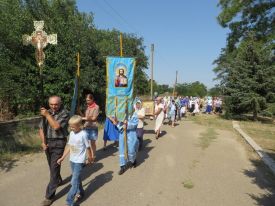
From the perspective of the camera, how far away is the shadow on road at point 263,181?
21.2 ft

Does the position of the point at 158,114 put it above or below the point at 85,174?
above

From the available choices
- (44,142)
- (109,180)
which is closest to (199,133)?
(109,180)

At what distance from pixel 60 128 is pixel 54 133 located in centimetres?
15

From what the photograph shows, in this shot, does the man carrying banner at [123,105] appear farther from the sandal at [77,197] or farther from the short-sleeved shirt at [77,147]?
the short-sleeved shirt at [77,147]

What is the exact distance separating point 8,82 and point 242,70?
16857 mm

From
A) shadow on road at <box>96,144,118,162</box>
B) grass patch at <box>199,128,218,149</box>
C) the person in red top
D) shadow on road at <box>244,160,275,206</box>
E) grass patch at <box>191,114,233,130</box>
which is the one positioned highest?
the person in red top

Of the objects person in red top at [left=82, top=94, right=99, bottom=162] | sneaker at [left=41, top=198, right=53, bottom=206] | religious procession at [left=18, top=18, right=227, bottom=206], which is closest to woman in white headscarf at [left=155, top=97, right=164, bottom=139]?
religious procession at [left=18, top=18, right=227, bottom=206]

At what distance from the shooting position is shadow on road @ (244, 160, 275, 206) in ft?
21.2

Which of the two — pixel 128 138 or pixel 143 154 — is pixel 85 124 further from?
pixel 143 154

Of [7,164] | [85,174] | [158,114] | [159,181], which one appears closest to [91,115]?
[85,174]

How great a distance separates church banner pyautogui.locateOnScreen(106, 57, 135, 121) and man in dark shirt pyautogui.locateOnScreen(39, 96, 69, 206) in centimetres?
326

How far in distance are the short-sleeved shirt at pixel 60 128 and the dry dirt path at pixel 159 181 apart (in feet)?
3.67

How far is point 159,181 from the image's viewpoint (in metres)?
7.38

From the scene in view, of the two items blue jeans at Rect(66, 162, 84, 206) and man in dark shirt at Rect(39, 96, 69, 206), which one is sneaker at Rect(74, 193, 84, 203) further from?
man in dark shirt at Rect(39, 96, 69, 206)
